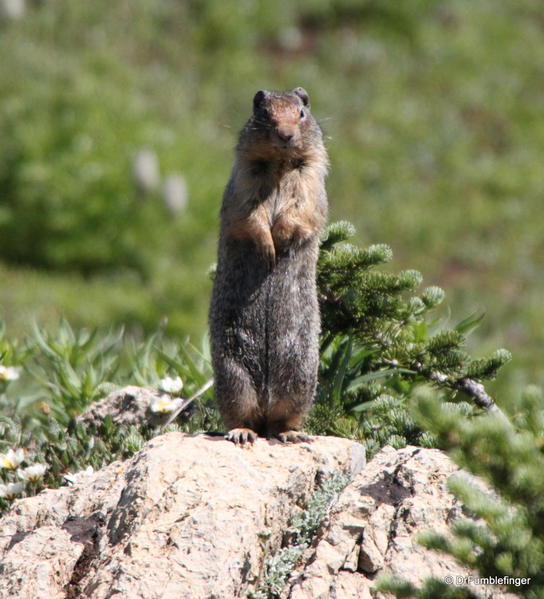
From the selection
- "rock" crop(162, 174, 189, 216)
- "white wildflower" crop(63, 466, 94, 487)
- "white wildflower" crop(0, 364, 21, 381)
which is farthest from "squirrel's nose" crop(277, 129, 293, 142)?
"rock" crop(162, 174, 189, 216)

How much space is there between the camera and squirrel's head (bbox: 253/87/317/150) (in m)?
5.02

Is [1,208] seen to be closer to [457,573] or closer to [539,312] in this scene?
[539,312]

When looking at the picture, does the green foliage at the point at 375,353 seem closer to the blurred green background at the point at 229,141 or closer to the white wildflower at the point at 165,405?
the white wildflower at the point at 165,405

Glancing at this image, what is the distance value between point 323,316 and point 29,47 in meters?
10.6

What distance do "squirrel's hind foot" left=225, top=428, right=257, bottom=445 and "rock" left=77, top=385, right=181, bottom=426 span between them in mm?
1049

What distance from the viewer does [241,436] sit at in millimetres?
4754

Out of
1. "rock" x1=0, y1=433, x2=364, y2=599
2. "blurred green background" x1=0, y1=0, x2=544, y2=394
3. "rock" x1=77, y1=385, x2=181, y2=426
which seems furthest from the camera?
"blurred green background" x1=0, y1=0, x2=544, y2=394

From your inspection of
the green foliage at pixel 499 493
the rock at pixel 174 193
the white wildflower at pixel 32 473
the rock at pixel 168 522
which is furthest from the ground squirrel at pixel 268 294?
the rock at pixel 174 193

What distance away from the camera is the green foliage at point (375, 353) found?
5.30m

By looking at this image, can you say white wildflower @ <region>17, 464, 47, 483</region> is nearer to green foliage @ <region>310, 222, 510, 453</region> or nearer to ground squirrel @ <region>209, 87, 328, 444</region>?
ground squirrel @ <region>209, 87, 328, 444</region>

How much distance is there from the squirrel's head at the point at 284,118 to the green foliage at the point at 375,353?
709 mm

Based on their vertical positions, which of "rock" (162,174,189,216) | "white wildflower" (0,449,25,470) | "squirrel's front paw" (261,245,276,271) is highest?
"rock" (162,174,189,216)

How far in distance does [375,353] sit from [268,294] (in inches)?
40.0

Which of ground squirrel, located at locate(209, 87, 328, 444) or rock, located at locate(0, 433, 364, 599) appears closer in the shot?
rock, located at locate(0, 433, 364, 599)
